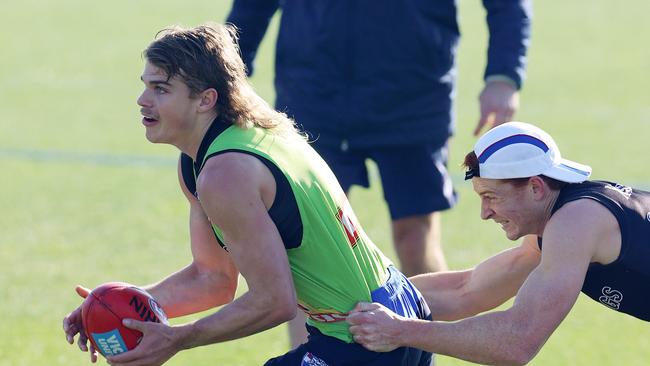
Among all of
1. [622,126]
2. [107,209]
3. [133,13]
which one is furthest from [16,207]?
[133,13]

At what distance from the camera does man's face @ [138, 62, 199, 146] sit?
15.4ft

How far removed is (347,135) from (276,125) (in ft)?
6.68

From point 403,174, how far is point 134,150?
6.70 meters

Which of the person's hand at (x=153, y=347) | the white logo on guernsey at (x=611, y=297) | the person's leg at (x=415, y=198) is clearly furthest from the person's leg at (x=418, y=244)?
the person's hand at (x=153, y=347)

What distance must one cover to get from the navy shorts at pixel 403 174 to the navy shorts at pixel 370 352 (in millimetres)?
1887

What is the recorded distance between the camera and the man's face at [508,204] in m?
4.70

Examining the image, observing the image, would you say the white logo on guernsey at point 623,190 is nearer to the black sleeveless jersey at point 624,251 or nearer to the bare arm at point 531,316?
the black sleeveless jersey at point 624,251

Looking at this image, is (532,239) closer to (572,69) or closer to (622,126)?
(622,126)

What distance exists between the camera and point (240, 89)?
4793mm

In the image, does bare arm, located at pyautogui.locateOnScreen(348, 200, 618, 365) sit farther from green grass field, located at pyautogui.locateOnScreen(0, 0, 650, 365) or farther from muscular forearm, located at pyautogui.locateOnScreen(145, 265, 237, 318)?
green grass field, located at pyautogui.locateOnScreen(0, 0, 650, 365)

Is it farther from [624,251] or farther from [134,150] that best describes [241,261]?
[134,150]

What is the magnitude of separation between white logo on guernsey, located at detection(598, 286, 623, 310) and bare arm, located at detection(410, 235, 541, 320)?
1.81ft

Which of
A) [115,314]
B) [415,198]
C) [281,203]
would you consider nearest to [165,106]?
[281,203]

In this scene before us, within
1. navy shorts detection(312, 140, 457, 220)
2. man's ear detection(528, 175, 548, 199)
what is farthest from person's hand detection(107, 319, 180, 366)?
navy shorts detection(312, 140, 457, 220)
